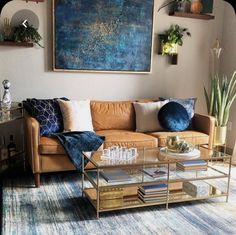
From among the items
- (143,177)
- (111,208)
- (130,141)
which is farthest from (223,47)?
(111,208)

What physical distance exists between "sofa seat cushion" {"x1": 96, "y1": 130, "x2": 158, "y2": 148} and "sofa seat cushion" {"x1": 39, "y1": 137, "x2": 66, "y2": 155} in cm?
48

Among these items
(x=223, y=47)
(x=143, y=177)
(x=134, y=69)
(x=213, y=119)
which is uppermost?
(x=223, y=47)

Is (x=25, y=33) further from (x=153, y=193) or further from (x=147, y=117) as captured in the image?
(x=153, y=193)

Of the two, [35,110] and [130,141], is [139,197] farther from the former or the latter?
[35,110]

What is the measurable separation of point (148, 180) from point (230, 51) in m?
2.55

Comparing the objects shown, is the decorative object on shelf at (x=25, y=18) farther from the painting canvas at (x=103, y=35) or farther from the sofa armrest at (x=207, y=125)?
the sofa armrest at (x=207, y=125)

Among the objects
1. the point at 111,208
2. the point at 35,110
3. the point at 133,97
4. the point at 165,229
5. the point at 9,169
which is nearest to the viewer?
the point at 165,229

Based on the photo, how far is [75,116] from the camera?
11.2 ft

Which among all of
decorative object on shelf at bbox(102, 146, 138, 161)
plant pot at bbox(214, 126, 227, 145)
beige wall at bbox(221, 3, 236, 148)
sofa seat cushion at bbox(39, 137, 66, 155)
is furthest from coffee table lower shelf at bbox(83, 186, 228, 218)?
beige wall at bbox(221, 3, 236, 148)

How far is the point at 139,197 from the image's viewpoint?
268 cm

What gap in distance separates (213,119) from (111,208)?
1.83 m

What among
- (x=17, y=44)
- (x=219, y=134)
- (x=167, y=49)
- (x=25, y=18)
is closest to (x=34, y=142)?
(x=17, y=44)

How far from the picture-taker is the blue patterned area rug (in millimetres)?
2285

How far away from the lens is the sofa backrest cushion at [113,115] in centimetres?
371
